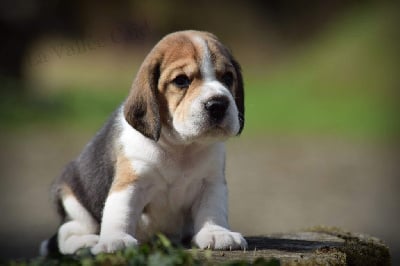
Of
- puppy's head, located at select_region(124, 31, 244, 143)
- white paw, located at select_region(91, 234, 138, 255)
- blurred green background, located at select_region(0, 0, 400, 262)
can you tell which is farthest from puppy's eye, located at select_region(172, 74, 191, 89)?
blurred green background, located at select_region(0, 0, 400, 262)

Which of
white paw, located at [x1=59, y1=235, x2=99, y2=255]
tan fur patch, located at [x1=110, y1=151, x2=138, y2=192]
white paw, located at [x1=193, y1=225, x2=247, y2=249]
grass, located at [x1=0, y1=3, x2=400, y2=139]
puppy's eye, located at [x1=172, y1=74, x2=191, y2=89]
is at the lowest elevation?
white paw, located at [x1=59, y1=235, x2=99, y2=255]

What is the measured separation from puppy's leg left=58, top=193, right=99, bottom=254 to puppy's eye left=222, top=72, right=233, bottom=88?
1.76 m

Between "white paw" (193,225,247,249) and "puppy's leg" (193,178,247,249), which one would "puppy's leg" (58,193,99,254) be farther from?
"white paw" (193,225,247,249)

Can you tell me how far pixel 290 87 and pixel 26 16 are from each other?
9049 mm

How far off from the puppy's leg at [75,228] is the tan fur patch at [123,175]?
680 mm

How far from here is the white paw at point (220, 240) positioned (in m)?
6.75

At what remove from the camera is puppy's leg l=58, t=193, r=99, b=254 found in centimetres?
777

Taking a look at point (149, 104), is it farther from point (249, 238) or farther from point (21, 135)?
point (21, 135)

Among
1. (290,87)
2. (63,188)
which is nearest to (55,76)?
(290,87)

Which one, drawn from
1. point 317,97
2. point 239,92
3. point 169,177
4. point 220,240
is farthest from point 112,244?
point 317,97

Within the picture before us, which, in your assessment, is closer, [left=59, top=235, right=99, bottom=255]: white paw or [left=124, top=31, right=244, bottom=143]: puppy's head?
[left=124, top=31, right=244, bottom=143]: puppy's head

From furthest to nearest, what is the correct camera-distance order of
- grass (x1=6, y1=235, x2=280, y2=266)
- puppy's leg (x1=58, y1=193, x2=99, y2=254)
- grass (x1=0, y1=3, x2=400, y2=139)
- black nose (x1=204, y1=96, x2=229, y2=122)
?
grass (x1=0, y1=3, x2=400, y2=139), puppy's leg (x1=58, y1=193, x2=99, y2=254), black nose (x1=204, y1=96, x2=229, y2=122), grass (x1=6, y1=235, x2=280, y2=266)

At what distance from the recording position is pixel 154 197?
7.37 meters

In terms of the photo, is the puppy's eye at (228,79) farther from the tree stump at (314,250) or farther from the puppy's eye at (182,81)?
the tree stump at (314,250)
